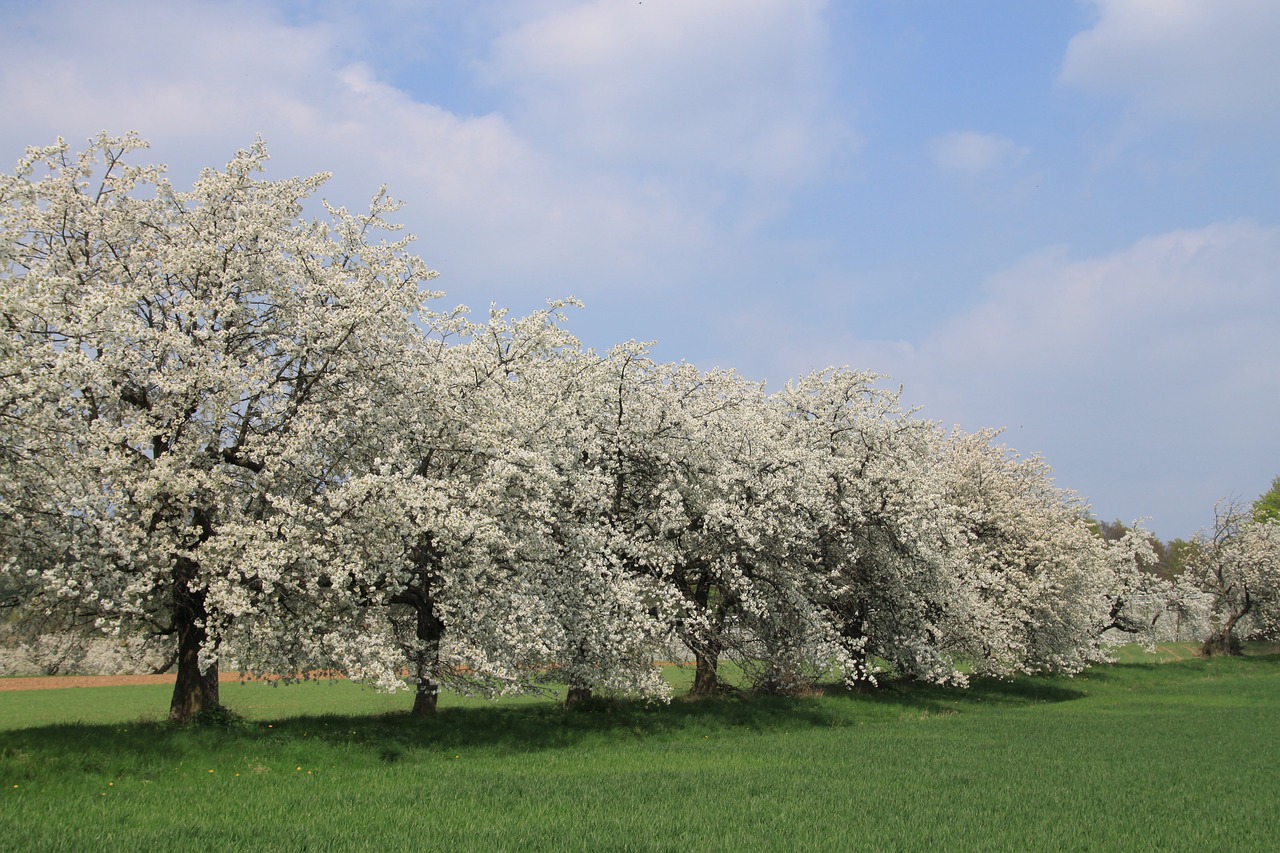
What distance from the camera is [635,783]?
18062 mm

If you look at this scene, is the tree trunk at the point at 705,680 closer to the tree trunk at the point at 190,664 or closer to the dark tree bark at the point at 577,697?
the dark tree bark at the point at 577,697

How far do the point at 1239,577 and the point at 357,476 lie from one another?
3051 inches

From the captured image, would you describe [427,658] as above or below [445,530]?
below

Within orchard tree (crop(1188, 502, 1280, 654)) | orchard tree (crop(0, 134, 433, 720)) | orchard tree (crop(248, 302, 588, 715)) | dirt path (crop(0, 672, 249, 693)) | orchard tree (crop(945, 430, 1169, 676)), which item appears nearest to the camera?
orchard tree (crop(0, 134, 433, 720))

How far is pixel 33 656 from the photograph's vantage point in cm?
2266

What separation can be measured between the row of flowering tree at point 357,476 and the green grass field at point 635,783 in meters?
1.93

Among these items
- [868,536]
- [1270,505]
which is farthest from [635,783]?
[1270,505]

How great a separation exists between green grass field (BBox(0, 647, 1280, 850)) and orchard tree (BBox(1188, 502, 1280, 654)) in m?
48.4

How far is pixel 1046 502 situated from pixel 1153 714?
19.5m

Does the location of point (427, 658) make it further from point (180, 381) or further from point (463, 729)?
point (180, 381)

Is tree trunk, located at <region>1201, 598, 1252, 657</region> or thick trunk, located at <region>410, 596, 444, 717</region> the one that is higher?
thick trunk, located at <region>410, 596, 444, 717</region>

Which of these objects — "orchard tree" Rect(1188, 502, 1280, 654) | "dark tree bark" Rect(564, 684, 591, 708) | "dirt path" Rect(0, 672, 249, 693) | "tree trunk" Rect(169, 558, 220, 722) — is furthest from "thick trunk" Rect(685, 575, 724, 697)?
"orchard tree" Rect(1188, 502, 1280, 654)

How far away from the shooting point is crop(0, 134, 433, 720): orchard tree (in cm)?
1686

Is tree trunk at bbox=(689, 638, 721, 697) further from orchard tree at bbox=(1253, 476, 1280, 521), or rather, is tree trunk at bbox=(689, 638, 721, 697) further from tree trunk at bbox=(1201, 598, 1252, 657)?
orchard tree at bbox=(1253, 476, 1280, 521)
